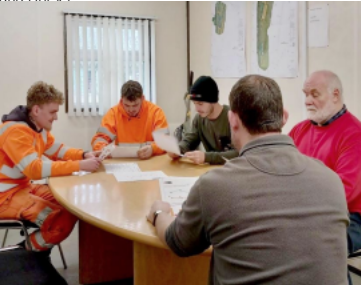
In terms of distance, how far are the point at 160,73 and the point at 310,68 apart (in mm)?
2154

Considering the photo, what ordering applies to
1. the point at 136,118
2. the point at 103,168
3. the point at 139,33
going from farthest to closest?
the point at 139,33, the point at 136,118, the point at 103,168

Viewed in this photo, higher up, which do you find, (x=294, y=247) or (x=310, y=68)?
(x=310, y=68)

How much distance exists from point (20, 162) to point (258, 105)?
1546 millimetres

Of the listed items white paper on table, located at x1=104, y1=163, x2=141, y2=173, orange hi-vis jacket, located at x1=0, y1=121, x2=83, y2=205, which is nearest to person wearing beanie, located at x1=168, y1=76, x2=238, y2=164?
white paper on table, located at x1=104, y1=163, x2=141, y2=173

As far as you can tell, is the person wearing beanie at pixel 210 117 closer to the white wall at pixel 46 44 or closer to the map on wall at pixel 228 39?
the map on wall at pixel 228 39

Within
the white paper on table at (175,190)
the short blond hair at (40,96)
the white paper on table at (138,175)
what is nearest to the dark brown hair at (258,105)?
the white paper on table at (175,190)

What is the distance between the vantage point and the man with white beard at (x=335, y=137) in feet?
5.21

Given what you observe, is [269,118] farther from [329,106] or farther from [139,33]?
[139,33]

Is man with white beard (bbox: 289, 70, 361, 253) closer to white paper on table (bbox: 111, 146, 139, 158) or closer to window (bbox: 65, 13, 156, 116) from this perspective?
white paper on table (bbox: 111, 146, 139, 158)

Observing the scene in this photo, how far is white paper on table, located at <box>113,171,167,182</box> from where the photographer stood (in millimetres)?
2000

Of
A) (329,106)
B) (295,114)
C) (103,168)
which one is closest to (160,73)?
(295,114)

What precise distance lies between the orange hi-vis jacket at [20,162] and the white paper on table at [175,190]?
610mm

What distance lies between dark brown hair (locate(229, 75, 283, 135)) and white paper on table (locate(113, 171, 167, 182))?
3.66 feet

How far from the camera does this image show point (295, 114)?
9.48ft
